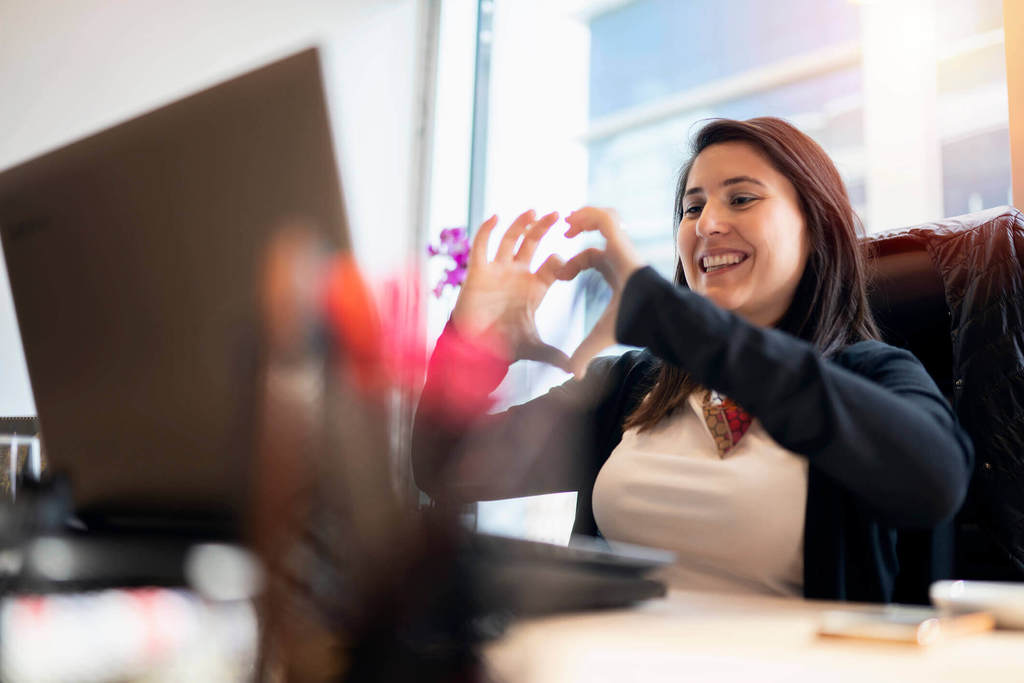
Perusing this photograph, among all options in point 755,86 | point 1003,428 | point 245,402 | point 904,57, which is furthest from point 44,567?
point 755,86

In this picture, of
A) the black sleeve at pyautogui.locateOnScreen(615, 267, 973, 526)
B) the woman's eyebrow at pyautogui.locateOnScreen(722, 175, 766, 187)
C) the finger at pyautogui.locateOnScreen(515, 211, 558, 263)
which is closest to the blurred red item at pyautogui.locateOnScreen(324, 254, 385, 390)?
the black sleeve at pyautogui.locateOnScreen(615, 267, 973, 526)

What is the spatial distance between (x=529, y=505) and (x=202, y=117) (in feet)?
6.64

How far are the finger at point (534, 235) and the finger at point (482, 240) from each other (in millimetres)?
44

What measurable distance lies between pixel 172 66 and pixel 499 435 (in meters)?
2.03

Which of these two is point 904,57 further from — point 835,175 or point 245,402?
point 245,402

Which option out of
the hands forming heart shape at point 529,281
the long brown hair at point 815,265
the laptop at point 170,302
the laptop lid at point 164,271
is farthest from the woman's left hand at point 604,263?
the laptop lid at point 164,271

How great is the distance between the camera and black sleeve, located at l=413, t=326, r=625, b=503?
122cm

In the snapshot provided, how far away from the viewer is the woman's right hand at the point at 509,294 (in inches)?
39.0

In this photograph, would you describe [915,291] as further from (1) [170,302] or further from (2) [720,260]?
(1) [170,302]

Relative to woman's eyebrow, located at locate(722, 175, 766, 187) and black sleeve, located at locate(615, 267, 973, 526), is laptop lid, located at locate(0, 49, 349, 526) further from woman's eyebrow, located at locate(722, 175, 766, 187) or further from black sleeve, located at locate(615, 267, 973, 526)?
woman's eyebrow, located at locate(722, 175, 766, 187)

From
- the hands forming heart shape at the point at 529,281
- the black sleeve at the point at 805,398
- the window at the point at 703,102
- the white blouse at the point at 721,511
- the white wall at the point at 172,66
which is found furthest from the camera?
the white wall at the point at 172,66

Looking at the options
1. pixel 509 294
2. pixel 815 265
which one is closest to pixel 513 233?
pixel 509 294

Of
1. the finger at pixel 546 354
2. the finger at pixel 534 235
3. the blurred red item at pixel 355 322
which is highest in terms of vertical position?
the finger at pixel 534 235

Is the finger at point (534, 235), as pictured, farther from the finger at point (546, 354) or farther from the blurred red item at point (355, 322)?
the blurred red item at point (355, 322)
